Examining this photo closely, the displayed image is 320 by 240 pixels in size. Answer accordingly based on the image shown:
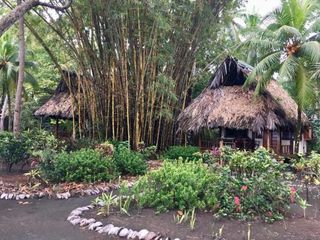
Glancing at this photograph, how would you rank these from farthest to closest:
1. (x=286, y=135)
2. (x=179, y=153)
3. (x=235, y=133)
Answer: (x=286, y=135)
(x=235, y=133)
(x=179, y=153)

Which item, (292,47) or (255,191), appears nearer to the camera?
(255,191)

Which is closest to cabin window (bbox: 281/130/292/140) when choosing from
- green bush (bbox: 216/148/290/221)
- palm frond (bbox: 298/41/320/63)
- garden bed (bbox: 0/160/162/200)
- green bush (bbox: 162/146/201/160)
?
palm frond (bbox: 298/41/320/63)

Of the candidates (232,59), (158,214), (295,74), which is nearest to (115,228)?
(158,214)

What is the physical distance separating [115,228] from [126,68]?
6.47 meters

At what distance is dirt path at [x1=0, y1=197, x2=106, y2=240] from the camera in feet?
14.3

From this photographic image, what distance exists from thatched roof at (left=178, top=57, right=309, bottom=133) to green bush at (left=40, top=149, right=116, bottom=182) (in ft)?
17.1

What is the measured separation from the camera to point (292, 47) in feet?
36.2

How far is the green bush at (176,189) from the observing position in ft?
16.1

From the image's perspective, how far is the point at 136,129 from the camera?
10.7 m

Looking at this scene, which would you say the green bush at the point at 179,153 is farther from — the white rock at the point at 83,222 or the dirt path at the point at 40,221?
the white rock at the point at 83,222

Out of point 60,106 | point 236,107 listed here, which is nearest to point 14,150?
point 60,106

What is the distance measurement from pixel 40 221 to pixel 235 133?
10133 mm

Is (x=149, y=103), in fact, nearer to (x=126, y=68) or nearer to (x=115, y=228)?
(x=126, y=68)

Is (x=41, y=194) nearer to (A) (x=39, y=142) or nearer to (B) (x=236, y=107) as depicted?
(A) (x=39, y=142)
